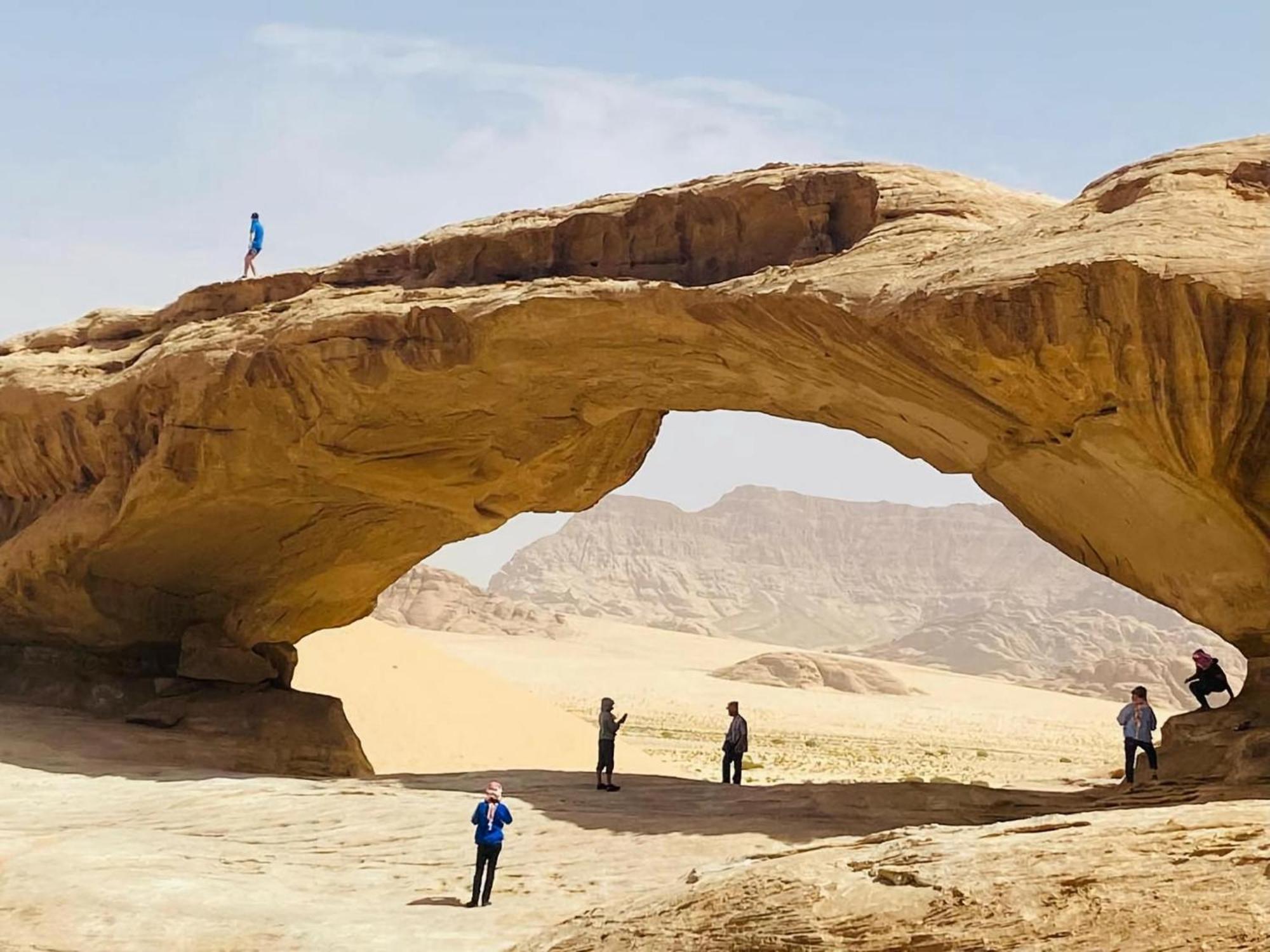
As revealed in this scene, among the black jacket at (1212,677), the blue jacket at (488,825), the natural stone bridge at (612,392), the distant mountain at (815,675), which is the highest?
the natural stone bridge at (612,392)

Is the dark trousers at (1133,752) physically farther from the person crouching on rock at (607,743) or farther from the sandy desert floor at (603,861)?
the person crouching on rock at (607,743)

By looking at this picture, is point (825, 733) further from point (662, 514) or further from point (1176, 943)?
point (662, 514)

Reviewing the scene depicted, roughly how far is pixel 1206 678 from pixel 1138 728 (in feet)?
4.70

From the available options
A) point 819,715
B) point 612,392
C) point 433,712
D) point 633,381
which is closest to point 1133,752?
point 633,381

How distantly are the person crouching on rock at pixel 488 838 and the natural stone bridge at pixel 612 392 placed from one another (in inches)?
227

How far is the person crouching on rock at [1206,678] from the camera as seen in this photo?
13125 mm

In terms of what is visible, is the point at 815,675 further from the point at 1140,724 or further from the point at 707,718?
the point at 1140,724

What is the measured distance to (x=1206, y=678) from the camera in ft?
43.9

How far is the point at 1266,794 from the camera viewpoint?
1083 centimetres

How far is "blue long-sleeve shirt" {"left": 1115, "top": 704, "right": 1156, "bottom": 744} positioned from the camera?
12406 mm

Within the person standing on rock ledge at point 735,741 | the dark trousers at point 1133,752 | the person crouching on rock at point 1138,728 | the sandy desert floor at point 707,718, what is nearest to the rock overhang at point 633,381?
the person crouching on rock at point 1138,728

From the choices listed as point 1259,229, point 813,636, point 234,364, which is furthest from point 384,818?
point 813,636

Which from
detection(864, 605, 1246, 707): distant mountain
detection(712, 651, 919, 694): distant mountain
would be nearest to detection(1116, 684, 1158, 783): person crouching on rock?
detection(712, 651, 919, 694): distant mountain

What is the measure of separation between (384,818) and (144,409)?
24.2ft
